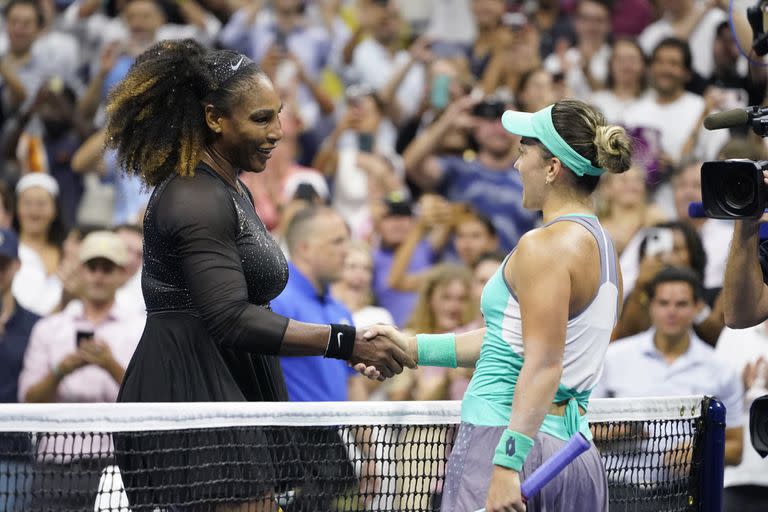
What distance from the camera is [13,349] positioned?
8016 millimetres

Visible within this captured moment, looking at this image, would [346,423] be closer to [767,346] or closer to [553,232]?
[553,232]

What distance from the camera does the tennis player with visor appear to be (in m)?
3.83

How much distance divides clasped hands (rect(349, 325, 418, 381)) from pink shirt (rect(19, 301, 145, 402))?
3.33 m

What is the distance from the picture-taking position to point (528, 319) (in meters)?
3.85

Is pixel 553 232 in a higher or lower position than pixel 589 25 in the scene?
lower

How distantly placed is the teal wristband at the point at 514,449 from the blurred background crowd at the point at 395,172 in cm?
292

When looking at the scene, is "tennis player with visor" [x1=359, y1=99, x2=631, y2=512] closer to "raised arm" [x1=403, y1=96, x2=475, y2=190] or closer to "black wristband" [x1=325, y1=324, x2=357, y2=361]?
"black wristband" [x1=325, y1=324, x2=357, y2=361]

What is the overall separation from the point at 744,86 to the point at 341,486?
6.08 m

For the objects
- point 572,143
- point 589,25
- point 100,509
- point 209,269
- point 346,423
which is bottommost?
point 100,509

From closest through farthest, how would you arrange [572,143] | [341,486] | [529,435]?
[529,435], [572,143], [341,486]

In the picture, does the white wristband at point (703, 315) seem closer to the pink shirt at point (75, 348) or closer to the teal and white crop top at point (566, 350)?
the pink shirt at point (75, 348)

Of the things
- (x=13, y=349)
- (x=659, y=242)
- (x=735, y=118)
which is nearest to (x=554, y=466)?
(x=735, y=118)

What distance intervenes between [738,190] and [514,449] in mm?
1284

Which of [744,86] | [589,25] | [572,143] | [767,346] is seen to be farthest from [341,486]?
[589,25]
